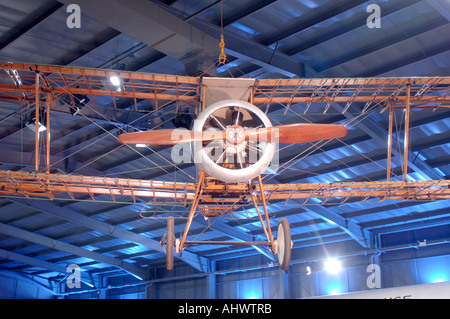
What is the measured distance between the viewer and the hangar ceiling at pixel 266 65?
11.9 metres

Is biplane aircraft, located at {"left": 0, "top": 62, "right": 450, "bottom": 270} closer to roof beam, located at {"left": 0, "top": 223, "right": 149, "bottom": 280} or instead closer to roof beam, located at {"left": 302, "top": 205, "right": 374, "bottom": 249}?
roof beam, located at {"left": 302, "top": 205, "right": 374, "bottom": 249}

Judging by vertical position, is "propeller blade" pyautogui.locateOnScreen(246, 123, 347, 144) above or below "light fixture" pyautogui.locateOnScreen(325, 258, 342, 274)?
above

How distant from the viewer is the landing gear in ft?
30.2

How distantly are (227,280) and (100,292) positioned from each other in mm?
10814

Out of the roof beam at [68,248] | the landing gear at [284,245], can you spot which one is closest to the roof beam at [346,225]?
the landing gear at [284,245]

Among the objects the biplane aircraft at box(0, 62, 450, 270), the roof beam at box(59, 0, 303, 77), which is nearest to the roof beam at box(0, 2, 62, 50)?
the roof beam at box(59, 0, 303, 77)

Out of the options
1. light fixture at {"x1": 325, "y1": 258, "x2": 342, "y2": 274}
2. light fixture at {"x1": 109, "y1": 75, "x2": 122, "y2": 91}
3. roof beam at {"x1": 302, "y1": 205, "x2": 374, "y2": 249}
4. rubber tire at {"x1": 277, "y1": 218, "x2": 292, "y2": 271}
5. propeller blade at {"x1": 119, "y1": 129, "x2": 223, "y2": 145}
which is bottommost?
rubber tire at {"x1": 277, "y1": 218, "x2": 292, "y2": 271}

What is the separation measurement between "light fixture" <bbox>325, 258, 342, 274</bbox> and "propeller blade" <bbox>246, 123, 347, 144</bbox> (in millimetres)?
18363

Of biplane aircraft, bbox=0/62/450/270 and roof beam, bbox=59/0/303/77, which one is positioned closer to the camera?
biplane aircraft, bbox=0/62/450/270

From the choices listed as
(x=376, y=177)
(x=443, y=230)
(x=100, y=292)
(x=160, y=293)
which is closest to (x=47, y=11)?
(x=376, y=177)

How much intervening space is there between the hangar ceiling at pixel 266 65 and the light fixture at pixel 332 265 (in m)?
0.77

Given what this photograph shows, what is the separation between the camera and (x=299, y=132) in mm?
8750

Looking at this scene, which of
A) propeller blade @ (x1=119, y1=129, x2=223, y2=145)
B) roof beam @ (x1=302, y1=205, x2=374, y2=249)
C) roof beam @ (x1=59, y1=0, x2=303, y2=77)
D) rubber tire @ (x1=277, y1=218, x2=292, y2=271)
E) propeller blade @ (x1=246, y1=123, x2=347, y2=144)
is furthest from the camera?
roof beam @ (x1=302, y1=205, x2=374, y2=249)

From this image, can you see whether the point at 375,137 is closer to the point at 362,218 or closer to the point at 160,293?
the point at 362,218
